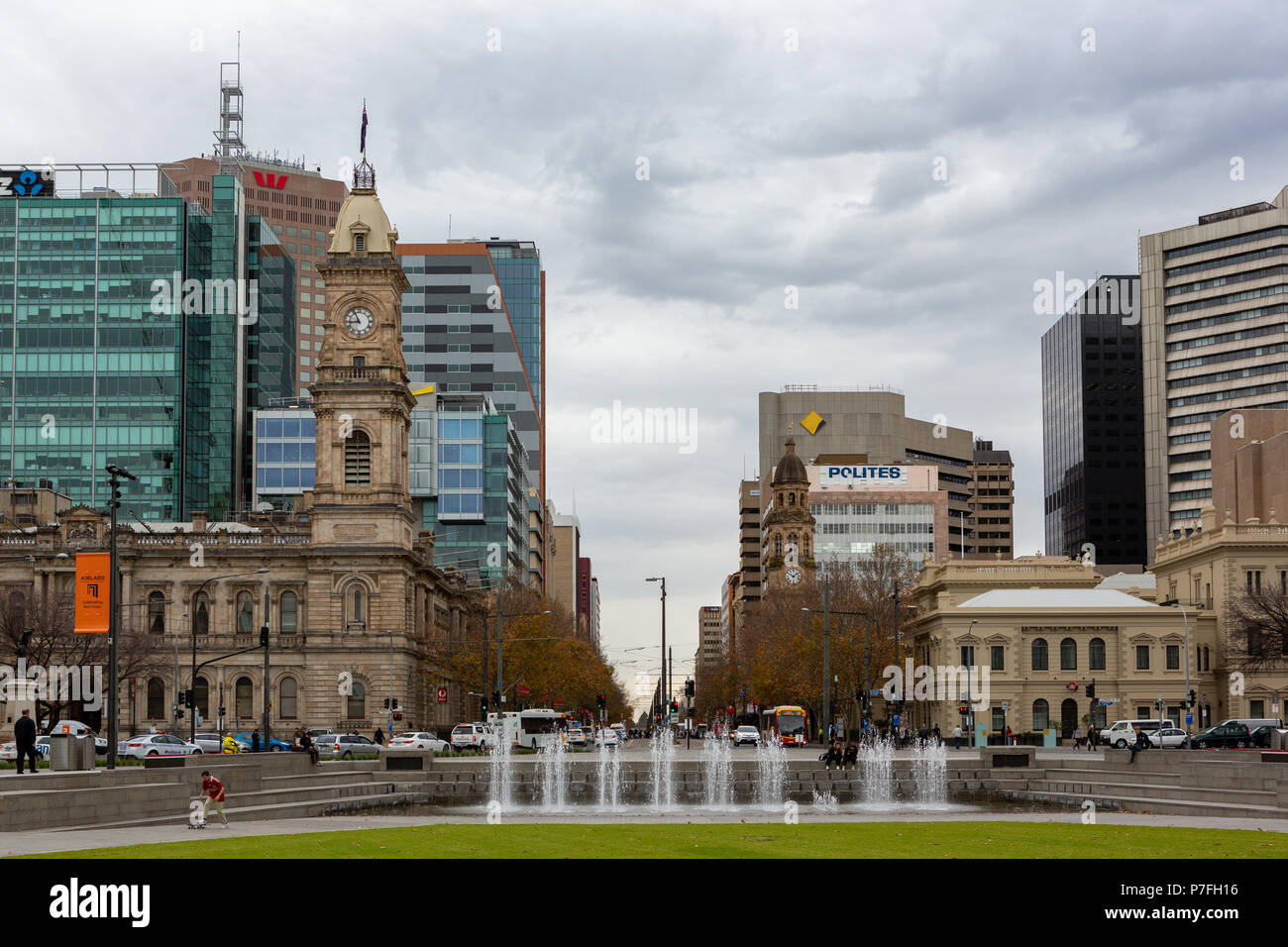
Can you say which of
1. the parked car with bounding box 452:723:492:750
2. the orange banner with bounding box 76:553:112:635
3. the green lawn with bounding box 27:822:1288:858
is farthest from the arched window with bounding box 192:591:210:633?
the green lawn with bounding box 27:822:1288:858

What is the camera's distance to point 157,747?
61500 millimetres

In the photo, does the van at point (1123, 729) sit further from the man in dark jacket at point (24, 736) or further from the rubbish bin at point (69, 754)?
the man in dark jacket at point (24, 736)

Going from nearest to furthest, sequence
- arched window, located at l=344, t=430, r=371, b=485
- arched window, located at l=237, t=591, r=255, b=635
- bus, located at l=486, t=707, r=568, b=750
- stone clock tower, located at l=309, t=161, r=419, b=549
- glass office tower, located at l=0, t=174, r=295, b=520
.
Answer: bus, located at l=486, t=707, r=568, b=750
stone clock tower, located at l=309, t=161, r=419, b=549
arched window, located at l=344, t=430, r=371, b=485
arched window, located at l=237, t=591, r=255, b=635
glass office tower, located at l=0, t=174, r=295, b=520

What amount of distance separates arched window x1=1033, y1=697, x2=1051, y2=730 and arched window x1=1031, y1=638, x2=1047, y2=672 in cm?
224

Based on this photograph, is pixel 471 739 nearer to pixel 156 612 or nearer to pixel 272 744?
pixel 272 744

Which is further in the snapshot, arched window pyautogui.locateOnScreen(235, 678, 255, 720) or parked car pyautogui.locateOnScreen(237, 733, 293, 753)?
arched window pyautogui.locateOnScreen(235, 678, 255, 720)

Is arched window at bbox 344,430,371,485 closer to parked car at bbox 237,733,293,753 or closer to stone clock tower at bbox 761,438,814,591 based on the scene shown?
parked car at bbox 237,733,293,753

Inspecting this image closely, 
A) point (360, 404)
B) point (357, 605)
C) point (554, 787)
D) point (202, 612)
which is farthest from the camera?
point (202, 612)

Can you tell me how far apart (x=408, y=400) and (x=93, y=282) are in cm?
5105

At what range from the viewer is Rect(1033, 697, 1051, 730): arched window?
10162cm

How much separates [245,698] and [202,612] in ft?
20.9

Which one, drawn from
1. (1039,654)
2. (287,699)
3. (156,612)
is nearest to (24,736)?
(287,699)

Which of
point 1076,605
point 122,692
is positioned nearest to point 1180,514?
point 1076,605

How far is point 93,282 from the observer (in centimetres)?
13438
